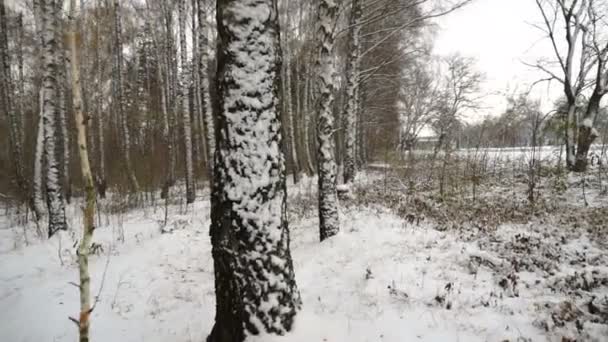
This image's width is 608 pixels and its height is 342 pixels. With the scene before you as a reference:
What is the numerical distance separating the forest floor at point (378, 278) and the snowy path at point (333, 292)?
2 centimetres

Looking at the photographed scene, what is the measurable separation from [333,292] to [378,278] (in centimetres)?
58

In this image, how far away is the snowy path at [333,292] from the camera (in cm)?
253

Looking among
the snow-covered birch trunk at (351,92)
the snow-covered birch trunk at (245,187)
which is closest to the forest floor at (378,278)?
the snow-covered birch trunk at (245,187)

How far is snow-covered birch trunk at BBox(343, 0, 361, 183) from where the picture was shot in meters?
7.24

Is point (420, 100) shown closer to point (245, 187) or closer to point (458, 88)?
point (458, 88)

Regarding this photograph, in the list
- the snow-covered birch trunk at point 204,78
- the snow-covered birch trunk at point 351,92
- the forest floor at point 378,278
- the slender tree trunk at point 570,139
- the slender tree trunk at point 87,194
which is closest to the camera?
the slender tree trunk at point 87,194

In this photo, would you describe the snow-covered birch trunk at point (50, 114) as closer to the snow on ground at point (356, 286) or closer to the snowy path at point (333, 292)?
the snow on ground at point (356, 286)

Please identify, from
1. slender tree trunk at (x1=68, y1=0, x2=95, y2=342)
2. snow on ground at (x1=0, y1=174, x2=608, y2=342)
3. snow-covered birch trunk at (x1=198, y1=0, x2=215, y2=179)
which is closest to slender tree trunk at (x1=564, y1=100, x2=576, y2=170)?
snow on ground at (x1=0, y1=174, x2=608, y2=342)

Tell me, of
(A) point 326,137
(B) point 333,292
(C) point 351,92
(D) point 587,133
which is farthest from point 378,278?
(D) point 587,133

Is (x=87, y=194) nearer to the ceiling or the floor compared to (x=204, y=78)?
nearer to the floor

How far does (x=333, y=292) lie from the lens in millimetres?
3400

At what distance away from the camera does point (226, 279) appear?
2164mm

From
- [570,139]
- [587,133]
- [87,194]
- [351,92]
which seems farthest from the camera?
[570,139]

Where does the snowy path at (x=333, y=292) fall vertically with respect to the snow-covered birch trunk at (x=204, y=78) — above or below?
below
